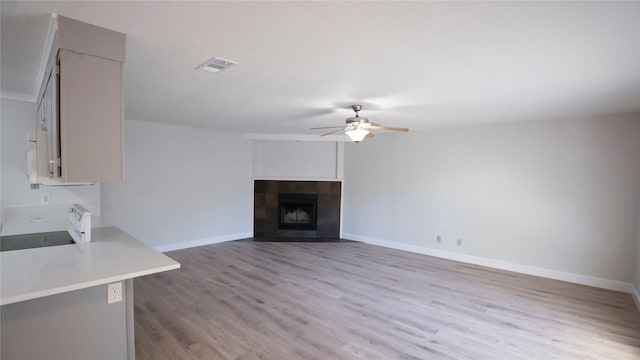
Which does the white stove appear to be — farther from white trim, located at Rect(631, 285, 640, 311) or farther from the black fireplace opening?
white trim, located at Rect(631, 285, 640, 311)

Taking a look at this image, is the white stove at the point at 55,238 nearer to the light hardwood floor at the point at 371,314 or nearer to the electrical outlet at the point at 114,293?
the electrical outlet at the point at 114,293

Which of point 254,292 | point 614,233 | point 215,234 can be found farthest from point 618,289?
point 215,234

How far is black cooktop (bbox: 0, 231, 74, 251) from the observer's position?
2357mm

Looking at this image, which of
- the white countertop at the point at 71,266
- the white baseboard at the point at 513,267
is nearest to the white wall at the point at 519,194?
the white baseboard at the point at 513,267

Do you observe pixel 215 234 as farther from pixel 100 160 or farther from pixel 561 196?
pixel 561 196

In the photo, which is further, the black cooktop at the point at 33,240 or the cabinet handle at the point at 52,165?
the black cooktop at the point at 33,240

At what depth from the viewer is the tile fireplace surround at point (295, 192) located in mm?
6957

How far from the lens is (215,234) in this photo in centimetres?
638

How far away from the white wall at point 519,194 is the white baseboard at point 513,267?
0.07ft

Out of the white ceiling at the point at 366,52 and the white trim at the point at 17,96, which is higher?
the white ceiling at the point at 366,52

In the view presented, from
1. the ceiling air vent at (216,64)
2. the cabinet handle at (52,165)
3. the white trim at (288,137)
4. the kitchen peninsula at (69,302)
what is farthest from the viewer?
the white trim at (288,137)

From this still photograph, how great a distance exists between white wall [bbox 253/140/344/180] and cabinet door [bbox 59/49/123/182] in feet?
16.5

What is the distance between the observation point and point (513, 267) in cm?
486

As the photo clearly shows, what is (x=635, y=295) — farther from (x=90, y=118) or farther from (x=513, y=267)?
(x=90, y=118)
